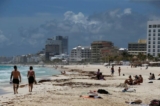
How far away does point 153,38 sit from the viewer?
12862 centimetres

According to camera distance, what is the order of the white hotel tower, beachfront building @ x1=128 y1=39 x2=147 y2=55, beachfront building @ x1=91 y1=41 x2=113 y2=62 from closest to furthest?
the white hotel tower, beachfront building @ x1=128 y1=39 x2=147 y2=55, beachfront building @ x1=91 y1=41 x2=113 y2=62

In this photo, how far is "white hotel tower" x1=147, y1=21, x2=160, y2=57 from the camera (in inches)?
5025

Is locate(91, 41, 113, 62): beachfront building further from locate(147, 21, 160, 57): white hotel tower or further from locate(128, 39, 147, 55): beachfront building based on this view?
locate(147, 21, 160, 57): white hotel tower

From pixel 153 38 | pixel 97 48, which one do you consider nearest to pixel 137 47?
pixel 97 48

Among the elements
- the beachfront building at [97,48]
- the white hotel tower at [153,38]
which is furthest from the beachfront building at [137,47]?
the white hotel tower at [153,38]

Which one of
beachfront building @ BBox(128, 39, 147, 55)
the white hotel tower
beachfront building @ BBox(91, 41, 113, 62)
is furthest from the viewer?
beachfront building @ BBox(91, 41, 113, 62)

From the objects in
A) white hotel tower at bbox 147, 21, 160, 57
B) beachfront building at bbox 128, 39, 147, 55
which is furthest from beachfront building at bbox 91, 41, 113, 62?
white hotel tower at bbox 147, 21, 160, 57

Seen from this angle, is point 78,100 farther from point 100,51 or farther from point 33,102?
point 100,51

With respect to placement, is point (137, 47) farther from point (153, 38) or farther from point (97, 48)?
point (153, 38)

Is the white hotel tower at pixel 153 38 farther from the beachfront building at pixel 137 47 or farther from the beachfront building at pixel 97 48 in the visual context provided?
the beachfront building at pixel 97 48

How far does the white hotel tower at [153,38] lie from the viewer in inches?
5025

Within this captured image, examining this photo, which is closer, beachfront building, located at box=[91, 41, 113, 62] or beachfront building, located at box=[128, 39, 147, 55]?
beachfront building, located at box=[128, 39, 147, 55]

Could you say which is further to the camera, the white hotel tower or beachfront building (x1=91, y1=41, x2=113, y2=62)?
beachfront building (x1=91, y1=41, x2=113, y2=62)

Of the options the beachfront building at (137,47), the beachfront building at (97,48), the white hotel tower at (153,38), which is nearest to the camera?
the white hotel tower at (153,38)
